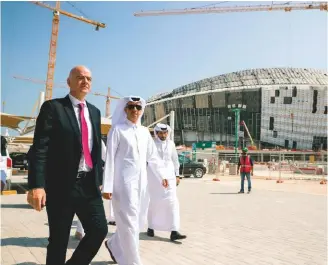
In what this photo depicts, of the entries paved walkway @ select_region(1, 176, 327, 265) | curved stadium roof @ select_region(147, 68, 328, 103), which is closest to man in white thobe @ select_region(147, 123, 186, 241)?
paved walkway @ select_region(1, 176, 327, 265)

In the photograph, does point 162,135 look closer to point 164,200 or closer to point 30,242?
point 164,200

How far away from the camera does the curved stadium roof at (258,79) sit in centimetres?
9062

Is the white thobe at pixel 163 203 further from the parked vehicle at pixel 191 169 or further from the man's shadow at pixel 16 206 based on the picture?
the parked vehicle at pixel 191 169

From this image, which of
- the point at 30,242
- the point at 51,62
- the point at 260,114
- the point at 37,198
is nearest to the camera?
the point at 37,198

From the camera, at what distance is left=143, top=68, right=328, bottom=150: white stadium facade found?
8119 centimetres

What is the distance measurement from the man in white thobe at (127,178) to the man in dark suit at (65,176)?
2.27 ft

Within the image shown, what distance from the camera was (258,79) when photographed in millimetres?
91500

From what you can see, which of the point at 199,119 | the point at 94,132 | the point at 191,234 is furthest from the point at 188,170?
the point at 199,119

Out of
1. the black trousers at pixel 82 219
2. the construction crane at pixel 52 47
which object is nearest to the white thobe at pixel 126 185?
the black trousers at pixel 82 219

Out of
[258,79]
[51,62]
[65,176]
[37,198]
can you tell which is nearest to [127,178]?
[65,176]

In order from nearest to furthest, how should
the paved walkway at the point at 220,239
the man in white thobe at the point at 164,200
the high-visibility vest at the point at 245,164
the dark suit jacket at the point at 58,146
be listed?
1. the dark suit jacket at the point at 58,146
2. the paved walkway at the point at 220,239
3. the man in white thobe at the point at 164,200
4. the high-visibility vest at the point at 245,164

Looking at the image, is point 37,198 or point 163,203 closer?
point 37,198

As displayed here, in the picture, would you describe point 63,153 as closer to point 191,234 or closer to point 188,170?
point 191,234

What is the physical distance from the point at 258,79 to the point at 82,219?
93006 mm
